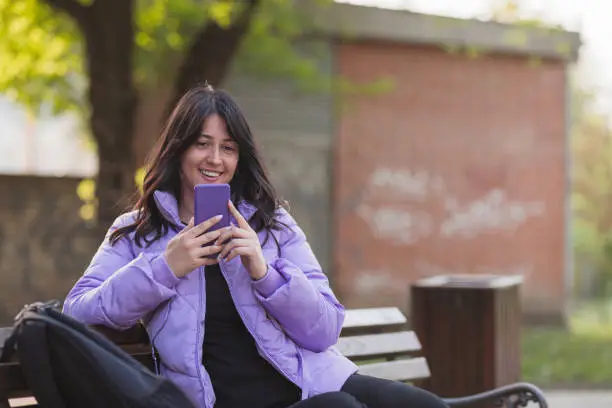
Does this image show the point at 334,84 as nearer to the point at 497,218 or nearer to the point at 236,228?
the point at 497,218

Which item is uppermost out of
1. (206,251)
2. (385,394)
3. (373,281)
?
(206,251)

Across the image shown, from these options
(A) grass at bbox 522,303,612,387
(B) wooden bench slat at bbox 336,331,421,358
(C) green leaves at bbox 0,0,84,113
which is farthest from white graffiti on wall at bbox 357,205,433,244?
(B) wooden bench slat at bbox 336,331,421,358

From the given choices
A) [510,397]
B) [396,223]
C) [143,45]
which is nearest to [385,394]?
[510,397]

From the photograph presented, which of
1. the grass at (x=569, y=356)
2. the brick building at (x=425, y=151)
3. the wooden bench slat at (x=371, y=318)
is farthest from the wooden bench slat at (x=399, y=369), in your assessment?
the brick building at (x=425, y=151)

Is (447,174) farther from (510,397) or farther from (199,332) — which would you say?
(199,332)

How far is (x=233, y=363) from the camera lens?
3562mm

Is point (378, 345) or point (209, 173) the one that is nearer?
point (209, 173)

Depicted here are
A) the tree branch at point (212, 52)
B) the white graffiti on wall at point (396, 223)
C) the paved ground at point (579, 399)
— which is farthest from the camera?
the white graffiti on wall at point (396, 223)

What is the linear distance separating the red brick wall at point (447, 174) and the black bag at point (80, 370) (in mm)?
13228

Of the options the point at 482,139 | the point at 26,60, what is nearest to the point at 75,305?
the point at 26,60

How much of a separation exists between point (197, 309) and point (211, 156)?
0.54 meters

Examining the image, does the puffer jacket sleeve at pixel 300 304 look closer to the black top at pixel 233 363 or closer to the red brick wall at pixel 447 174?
the black top at pixel 233 363

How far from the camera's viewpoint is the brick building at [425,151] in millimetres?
16047

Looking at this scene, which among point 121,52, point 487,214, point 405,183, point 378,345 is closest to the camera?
point 378,345
